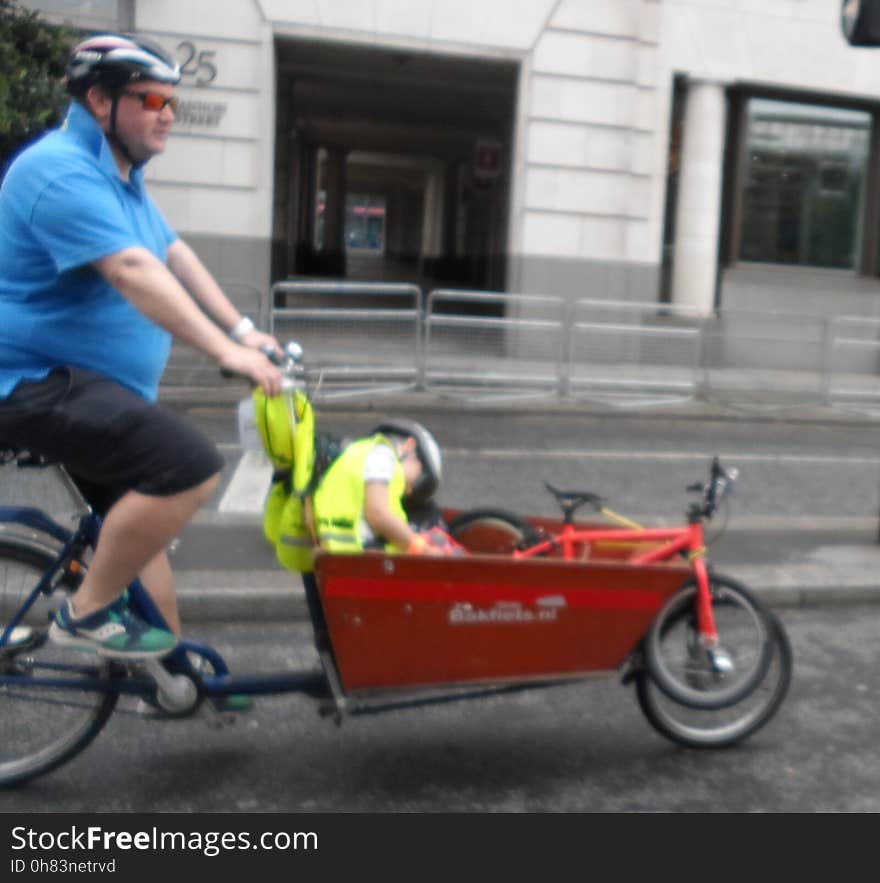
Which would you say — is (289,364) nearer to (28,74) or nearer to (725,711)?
(725,711)

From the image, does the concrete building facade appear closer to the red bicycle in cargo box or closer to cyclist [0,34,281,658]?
the red bicycle in cargo box

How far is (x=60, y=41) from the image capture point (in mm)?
11156

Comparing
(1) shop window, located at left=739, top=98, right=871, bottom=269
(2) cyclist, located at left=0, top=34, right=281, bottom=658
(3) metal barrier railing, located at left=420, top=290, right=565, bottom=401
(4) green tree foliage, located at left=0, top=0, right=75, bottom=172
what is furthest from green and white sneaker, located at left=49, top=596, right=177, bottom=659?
(1) shop window, located at left=739, top=98, right=871, bottom=269

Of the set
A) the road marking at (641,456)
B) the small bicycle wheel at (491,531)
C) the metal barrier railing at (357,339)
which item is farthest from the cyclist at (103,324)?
the metal barrier railing at (357,339)

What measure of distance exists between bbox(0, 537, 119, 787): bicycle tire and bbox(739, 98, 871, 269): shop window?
55.7 feet

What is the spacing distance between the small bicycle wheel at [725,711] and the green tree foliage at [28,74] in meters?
8.17

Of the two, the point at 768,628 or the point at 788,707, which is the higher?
the point at 768,628

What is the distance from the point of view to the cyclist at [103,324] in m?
2.99

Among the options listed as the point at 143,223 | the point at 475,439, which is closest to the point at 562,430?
the point at 475,439

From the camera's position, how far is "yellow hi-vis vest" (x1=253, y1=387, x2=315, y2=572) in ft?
10.7

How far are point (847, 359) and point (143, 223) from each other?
499 inches

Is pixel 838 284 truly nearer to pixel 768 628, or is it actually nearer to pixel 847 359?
pixel 847 359

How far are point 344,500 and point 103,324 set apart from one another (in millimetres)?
821

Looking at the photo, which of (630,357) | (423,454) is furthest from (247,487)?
(630,357)
